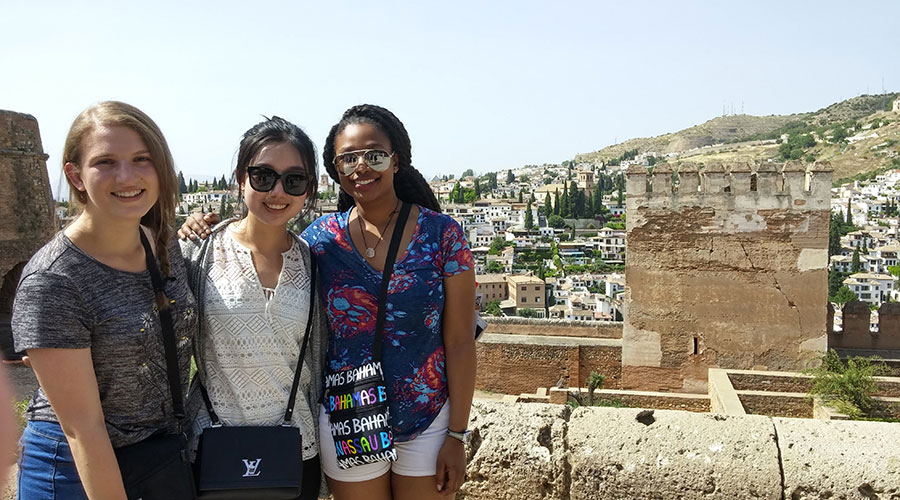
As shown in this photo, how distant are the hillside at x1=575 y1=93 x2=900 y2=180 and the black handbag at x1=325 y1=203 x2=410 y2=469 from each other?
71064mm

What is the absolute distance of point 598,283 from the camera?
6794cm

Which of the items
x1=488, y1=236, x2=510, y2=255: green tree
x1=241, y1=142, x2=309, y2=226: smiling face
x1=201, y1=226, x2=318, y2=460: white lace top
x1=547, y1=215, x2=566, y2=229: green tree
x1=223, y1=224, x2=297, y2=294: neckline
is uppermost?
x1=241, y1=142, x2=309, y2=226: smiling face

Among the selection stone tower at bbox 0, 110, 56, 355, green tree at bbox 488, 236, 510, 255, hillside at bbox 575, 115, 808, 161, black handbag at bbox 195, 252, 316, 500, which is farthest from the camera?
hillside at bbox 575, 115, 808, 161

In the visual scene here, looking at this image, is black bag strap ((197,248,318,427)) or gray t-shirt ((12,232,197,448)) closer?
gray t-shirt ((12,232,197,448))

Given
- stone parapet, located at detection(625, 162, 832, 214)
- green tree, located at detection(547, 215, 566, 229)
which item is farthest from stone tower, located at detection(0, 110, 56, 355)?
green tree, located at detection(547, 215, 566, 229)

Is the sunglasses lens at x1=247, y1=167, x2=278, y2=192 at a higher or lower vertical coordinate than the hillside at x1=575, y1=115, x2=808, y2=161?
lower

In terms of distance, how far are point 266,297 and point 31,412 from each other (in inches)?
28.3

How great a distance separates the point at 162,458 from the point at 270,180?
3.08 ft

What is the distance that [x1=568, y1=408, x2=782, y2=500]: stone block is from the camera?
2.69 metres

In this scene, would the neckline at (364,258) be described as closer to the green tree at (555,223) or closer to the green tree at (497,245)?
the green tree at (497,245)

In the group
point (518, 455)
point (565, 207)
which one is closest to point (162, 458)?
point (518, 455)

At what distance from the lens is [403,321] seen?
233 centimetres

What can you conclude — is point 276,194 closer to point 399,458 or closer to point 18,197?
point 399,458

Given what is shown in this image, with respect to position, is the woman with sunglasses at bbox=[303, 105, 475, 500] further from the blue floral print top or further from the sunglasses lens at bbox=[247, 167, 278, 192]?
the sunglasses lens at bbox=[247, 167, 278, 192]
